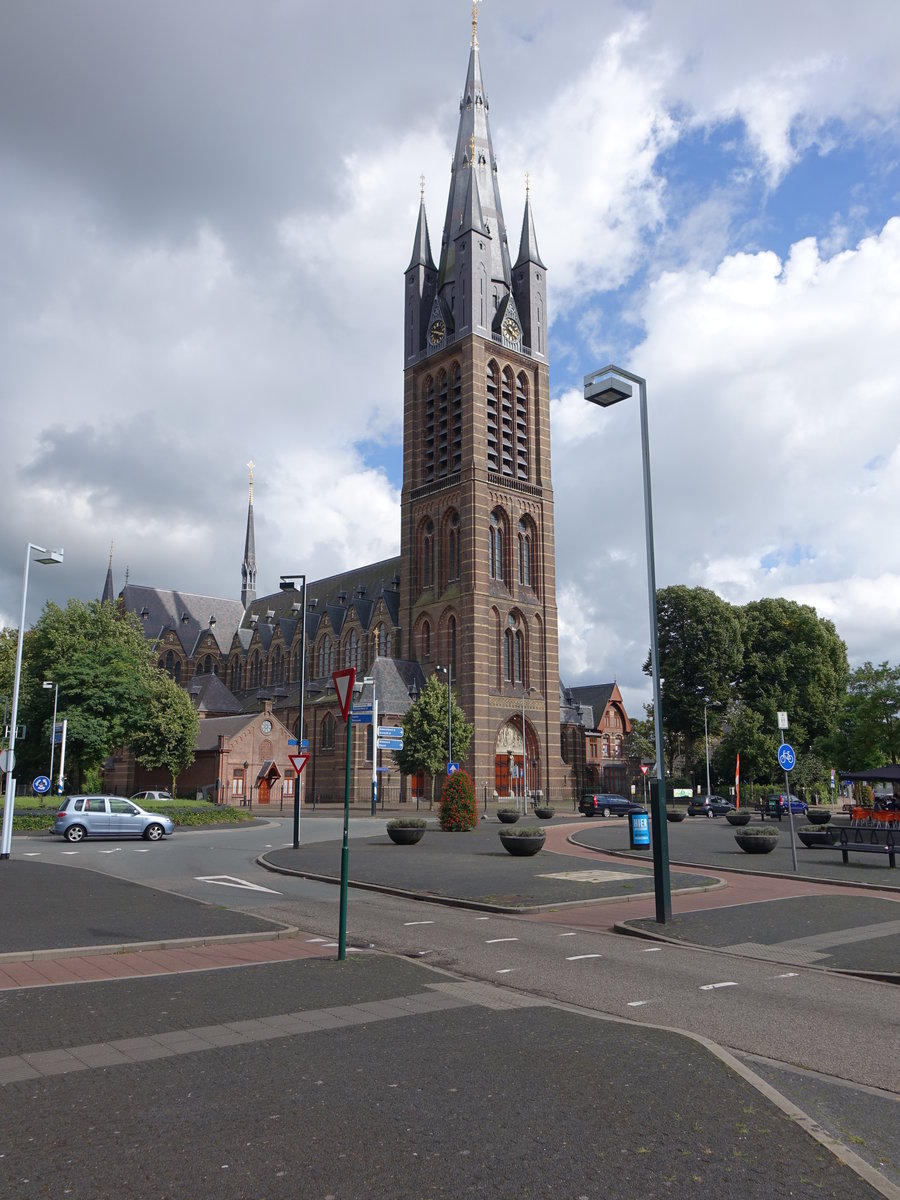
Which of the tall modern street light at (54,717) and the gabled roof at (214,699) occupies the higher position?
the gabled roof at (214,699)

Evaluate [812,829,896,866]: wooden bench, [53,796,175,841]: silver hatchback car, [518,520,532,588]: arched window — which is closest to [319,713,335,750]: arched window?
[518,520,532,588]: arched window

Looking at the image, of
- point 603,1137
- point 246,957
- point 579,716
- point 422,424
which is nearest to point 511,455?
point 422,424

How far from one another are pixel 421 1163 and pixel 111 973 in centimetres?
611

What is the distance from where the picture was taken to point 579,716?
74.6 metres

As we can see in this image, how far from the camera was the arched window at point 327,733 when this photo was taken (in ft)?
232

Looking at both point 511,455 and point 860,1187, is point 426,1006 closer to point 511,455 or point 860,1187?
point 860,1187

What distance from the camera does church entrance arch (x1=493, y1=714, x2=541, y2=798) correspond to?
212 ft

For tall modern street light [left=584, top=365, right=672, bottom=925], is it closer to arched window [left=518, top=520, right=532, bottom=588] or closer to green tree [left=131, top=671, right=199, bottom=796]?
green tree [left=131, top=671, right=199, bottom=796]

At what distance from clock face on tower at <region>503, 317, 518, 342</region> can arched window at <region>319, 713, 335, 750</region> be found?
109 ft

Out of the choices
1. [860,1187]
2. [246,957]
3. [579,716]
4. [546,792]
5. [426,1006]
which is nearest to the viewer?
[860,1187]

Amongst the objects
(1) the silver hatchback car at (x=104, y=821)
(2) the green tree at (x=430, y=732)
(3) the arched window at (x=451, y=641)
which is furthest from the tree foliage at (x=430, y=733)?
(1) the silver hatchback car at (x=104, y=821)

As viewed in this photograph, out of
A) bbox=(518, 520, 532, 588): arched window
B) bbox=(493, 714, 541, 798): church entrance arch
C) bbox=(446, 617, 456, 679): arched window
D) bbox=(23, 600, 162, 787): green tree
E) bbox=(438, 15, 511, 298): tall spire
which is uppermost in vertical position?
bbox=(438, 15, 511, 298): tall spire

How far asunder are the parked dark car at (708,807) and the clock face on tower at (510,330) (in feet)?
125

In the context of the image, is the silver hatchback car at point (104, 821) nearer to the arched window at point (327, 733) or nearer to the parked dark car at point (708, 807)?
the parked dark car at point (708, 807)
